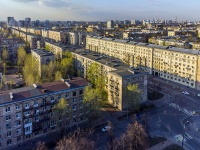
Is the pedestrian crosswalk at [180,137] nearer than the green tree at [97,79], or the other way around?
the pedestrian crosswalk at [180,137]

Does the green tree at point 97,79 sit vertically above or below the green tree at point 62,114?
above

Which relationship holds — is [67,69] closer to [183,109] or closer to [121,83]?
[121,83]

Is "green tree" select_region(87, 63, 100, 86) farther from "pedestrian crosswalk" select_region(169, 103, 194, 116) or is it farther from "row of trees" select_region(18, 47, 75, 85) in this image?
"pedestrian crosswalk" select_region(169, 103, 194, 116)

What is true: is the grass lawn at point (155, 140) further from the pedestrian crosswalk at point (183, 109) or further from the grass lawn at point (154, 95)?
the grass lawn at point (154, 95)

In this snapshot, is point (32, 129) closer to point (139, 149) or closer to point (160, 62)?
point (139, 149)

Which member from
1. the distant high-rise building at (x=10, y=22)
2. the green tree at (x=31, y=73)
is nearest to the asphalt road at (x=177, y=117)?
the green tree at (x=31, y=73)

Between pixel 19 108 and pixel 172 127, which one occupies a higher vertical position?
pixel 19 108

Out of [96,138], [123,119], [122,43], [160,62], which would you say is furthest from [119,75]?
[122,43]
